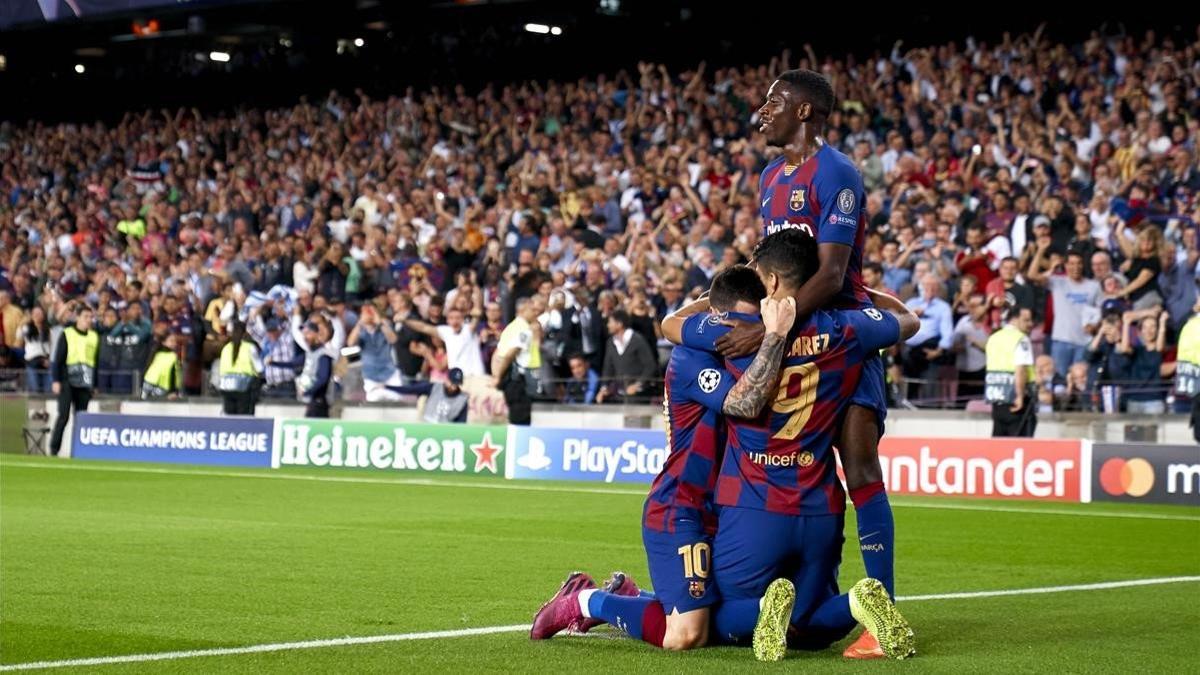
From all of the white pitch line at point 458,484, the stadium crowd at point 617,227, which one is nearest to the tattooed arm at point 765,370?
the white pitch line at point 458,484

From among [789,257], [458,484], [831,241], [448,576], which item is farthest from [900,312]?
[458,484]

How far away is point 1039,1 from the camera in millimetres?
26828

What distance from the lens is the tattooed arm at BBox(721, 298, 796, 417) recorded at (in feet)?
22.9

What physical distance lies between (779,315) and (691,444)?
69cm

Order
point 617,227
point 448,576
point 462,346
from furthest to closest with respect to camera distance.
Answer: point 617,227
point 462,346
point 448,576

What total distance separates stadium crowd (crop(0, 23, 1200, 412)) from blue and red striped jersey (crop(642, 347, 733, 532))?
1203 cm

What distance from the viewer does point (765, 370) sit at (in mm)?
6984

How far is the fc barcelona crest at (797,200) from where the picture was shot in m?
7.69

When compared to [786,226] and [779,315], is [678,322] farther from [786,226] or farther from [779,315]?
[786,226]

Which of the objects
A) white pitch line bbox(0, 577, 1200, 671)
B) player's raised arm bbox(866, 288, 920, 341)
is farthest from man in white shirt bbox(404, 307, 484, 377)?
player's raised arm bbox(866, 288, 920, 341)

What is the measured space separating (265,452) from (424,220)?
5.76 metres

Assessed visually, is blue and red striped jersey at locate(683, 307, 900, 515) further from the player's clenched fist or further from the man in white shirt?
the man in white shirt

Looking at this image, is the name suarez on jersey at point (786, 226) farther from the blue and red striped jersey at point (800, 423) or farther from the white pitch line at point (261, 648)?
the white pitch line at point (261, 648)

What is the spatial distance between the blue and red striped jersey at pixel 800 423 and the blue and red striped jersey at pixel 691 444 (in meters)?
0.06
